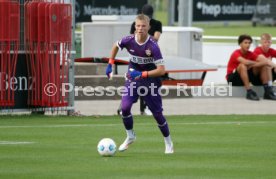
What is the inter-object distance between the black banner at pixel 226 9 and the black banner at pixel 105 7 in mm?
7580

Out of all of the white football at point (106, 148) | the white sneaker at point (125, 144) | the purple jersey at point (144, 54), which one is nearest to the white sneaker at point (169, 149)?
the white sneaker at point (125, 144)

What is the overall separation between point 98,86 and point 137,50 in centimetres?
880

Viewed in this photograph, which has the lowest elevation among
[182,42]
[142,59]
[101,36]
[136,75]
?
[182,42]

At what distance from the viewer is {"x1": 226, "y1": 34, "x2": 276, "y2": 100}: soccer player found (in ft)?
74.4

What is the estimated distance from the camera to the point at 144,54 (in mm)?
14055

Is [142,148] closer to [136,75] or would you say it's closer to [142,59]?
[136,75]

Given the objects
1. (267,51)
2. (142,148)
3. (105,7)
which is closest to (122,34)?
(267,51)

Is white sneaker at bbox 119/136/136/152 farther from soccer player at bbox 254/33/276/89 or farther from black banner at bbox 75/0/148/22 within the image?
black banner at bbox 75/0/148/22

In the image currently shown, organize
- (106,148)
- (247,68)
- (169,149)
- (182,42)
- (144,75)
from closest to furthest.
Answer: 1. (106,148)
2. (144,75)
3. (169,149)
4. (247,68)
5. (182,42)

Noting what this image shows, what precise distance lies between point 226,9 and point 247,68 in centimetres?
3542

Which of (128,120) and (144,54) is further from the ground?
(144,54)

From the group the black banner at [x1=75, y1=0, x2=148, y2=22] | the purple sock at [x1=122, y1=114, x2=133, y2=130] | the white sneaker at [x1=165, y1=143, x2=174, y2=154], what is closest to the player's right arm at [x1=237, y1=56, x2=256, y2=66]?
the purple sock at [x1=122, y1=114, x2=133, y2=130]

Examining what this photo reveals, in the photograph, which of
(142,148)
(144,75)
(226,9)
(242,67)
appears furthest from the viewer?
(226,9)

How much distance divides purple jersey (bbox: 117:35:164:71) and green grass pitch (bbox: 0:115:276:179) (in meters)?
1.16
